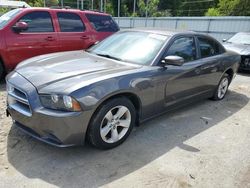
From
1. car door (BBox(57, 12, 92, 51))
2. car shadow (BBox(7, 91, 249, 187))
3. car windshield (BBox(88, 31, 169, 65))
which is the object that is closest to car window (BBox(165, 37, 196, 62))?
car windshield (BBox(88, 31, 169, 65))

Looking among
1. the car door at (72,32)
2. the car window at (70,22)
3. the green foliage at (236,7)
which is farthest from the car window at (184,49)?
the green foliage at (236,7)

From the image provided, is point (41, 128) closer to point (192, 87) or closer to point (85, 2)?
point (192, 87)

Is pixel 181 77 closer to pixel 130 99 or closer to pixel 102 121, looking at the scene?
pixel 130 99

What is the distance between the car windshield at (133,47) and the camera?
393cm

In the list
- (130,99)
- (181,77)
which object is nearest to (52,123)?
(130,99)

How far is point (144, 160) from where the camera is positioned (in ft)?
10.7

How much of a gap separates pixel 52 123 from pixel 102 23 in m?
5.38

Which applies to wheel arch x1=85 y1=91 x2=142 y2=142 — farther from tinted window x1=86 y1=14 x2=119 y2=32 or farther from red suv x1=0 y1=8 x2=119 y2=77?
tinted window x1=86 y1=14 x2=119 y2=32

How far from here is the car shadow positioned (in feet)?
9.38

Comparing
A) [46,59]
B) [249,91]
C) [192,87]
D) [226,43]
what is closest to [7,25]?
[46,59]

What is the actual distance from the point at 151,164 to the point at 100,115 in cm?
87

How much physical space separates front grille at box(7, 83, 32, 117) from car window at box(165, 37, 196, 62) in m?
2.19

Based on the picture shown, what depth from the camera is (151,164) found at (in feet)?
10.4

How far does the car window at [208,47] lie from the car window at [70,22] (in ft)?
11.5
